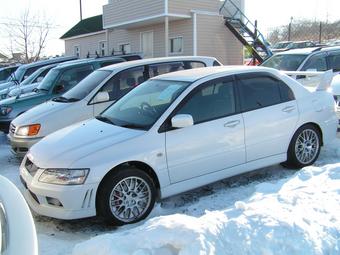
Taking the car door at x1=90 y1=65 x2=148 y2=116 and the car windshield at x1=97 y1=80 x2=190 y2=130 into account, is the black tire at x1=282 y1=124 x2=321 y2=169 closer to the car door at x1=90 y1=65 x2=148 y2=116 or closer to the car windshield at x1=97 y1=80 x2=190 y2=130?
the car windshield at x1=97 y1=80 x2=190 y2=130

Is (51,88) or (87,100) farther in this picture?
(51,88)

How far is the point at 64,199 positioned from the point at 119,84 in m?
3.74

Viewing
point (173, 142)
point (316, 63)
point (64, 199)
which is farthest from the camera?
point (316, 63)

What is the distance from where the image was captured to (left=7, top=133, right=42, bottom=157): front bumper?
7.17 meters

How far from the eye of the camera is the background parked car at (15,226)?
7.08ft

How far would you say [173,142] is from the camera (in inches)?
197

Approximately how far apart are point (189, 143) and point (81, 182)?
129cm

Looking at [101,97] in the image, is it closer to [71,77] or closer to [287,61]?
[71,77]

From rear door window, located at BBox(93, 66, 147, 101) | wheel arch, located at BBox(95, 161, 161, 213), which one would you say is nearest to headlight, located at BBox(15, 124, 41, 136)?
rear door window, located at BBox(93, 66, 147, 101)

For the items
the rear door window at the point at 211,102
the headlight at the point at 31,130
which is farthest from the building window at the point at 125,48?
the rear door window at the point at 211,102

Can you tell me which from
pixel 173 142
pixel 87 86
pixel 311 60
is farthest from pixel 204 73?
pixel 311 60

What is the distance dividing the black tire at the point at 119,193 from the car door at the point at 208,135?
0.33m

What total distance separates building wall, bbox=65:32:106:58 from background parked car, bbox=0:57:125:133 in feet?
61.0

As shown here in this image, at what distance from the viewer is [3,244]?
217 cm
